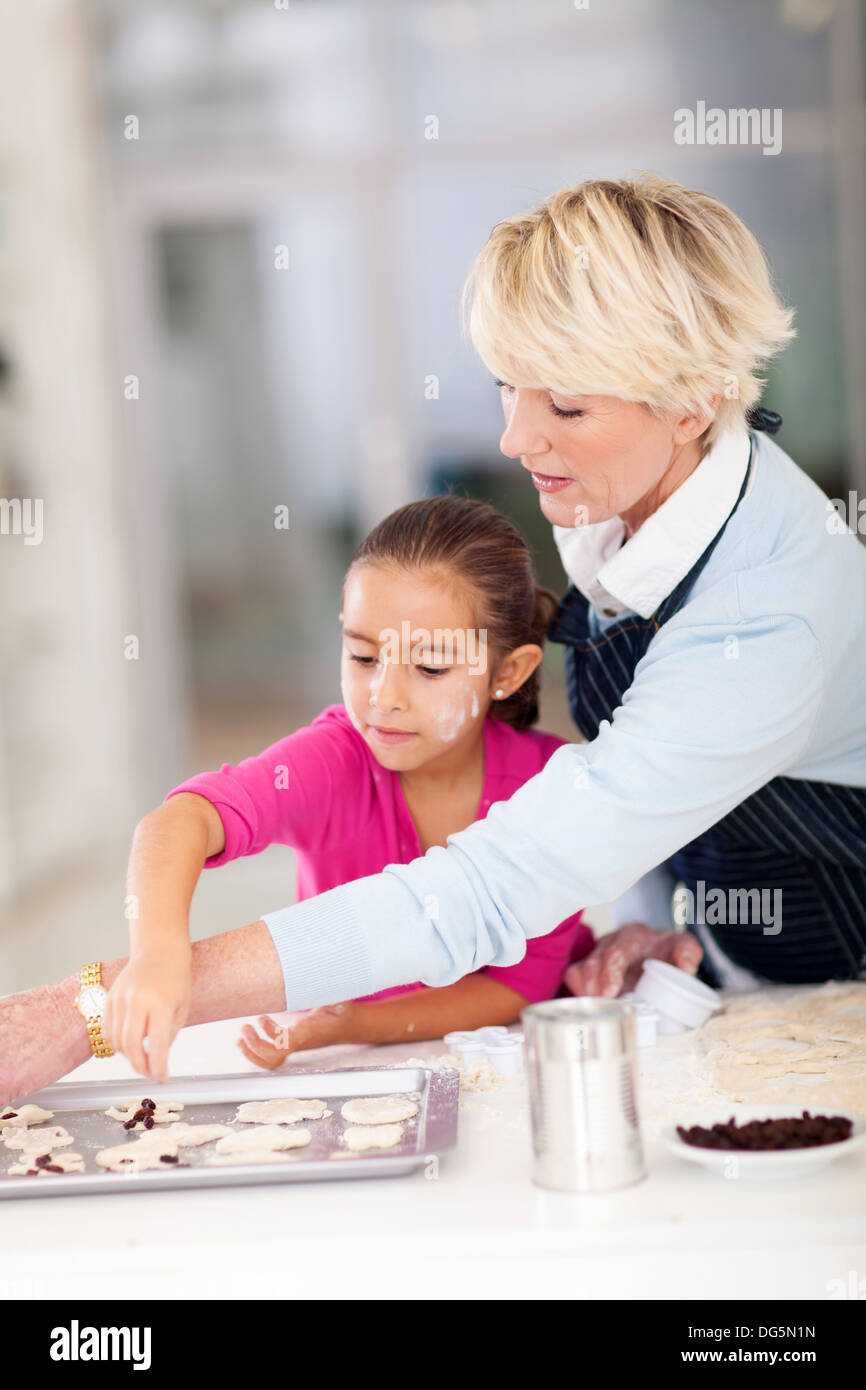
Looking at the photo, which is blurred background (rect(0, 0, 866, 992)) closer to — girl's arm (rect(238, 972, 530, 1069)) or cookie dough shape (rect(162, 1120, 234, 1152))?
girl's arm (rect(238, 972, 530, 1069))

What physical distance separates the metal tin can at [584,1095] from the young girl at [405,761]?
0.34 metres

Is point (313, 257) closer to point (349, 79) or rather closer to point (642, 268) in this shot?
point (349, 79)

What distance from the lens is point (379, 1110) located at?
104 centimetres

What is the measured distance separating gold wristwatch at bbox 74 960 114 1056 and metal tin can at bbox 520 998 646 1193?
335 millimetres

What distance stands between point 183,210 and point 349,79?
791mm

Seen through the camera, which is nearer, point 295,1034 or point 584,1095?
point 584,1095

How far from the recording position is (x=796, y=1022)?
126cm

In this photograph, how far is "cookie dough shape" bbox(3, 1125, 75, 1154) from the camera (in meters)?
1.02

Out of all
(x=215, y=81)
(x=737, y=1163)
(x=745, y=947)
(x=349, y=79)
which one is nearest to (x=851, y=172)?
(x=349, y=79)

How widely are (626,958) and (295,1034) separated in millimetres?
352
